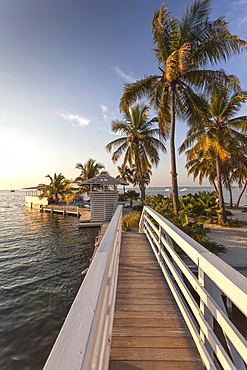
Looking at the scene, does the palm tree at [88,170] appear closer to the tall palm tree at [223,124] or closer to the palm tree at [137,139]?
the palm tree at [137,139]

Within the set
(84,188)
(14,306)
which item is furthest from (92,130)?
(14,306)

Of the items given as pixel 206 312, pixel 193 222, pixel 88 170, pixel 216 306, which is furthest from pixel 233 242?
pixel 88 170

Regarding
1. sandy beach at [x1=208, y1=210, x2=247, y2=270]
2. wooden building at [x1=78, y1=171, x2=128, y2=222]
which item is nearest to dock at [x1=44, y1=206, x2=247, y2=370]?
sandy beach at [x1=208, y1=210, x2=247, y2=270]

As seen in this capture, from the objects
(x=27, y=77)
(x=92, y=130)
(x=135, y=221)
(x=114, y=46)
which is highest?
(x=114, y=46)

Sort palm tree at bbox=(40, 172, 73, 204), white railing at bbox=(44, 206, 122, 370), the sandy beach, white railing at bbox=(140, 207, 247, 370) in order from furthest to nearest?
palm tree at bbox=(40, 172, 73, 204), the sandy beach, white railing at bbox=(140, 207, 247, 370), white railing at bbox=(44, 206, 122, 370)

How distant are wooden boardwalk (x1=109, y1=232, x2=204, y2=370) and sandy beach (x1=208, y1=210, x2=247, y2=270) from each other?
372cm

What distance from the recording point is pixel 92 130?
1210cm

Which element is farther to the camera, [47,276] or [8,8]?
[47,276]

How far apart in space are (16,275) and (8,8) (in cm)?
958

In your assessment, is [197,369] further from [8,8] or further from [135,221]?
[8,8]

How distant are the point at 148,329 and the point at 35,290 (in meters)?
5.37

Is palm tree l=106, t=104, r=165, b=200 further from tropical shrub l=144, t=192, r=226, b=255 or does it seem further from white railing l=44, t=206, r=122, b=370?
white railing l=44, t=206, r=122, b=370

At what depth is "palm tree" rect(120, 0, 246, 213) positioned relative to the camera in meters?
8.24

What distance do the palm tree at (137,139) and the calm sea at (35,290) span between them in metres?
9.37
